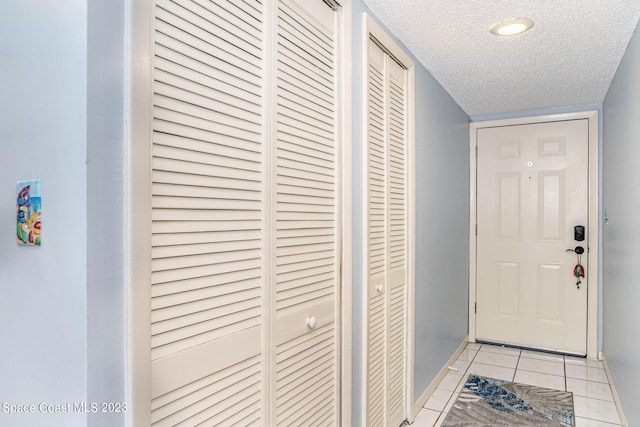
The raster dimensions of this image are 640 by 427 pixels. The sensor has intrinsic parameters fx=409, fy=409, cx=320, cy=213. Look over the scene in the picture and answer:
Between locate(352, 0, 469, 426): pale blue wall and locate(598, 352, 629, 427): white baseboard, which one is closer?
locate(352, 0, 469, 426): pale blue wall

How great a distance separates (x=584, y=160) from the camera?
370 centimetres

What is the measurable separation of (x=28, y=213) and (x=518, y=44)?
100 inches

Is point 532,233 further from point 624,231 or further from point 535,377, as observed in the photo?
point 624,231

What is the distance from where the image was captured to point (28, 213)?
0.86 m

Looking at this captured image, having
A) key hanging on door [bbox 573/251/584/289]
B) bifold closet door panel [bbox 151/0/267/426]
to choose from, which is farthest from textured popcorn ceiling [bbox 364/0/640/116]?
key hanging on door [bbox 573/251/584/289]

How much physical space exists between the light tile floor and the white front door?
23 cm

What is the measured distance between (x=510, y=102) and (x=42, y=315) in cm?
376

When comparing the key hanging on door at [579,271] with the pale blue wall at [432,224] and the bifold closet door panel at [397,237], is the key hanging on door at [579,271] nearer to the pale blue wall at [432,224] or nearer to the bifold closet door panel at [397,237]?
the pale blue wall at [432,224]

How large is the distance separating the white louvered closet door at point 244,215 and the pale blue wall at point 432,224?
0.21 metres

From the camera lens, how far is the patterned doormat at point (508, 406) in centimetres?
252

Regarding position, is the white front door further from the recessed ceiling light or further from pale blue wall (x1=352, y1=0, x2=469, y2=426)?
the recessed ceiling light

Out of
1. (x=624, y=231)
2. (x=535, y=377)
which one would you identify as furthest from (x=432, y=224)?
(x=535, y=377)

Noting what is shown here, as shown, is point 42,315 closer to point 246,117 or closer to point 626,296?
point 246,117

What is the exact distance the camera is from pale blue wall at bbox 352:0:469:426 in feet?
6.25
